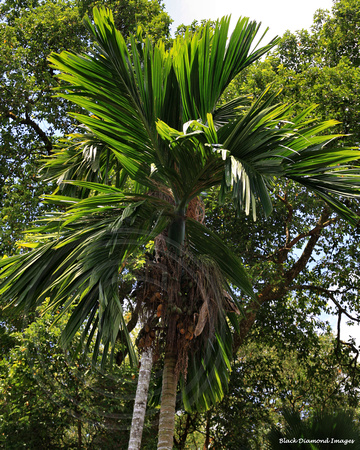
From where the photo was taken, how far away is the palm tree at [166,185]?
3.59m

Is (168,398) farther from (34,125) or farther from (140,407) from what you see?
(34,125)

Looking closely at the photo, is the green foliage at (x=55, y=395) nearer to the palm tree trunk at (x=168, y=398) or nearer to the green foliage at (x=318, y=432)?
the green foliage at (x=318, y=432)

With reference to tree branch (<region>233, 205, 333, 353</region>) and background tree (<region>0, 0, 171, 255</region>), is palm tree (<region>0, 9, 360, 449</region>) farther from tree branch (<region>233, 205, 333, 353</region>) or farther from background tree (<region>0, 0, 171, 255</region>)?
background tree (<region>0, 0, 171, 255</region>)

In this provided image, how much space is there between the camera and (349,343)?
978cm

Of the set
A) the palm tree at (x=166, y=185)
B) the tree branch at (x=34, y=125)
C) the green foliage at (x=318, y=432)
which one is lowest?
the green foliage at (x=318, y=432)

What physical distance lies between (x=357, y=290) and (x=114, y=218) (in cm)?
732

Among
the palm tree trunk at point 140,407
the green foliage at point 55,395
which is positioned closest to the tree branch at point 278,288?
the green foliage at point 55,395

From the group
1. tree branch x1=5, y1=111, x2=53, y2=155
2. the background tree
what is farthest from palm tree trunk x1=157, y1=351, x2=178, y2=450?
tree branch x1=5, y1=111, x2=53, y2=155

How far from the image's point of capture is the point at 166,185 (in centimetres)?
437

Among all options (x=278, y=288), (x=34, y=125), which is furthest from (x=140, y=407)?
(x=34, y=125)

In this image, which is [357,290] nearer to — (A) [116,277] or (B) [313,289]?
(B) [313,289]

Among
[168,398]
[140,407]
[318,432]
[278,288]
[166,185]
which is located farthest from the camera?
[278,288]

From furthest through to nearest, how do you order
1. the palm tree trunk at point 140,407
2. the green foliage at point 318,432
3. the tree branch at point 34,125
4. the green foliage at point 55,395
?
1. the tree branch at point 34,125
2. the green foliage at point 55,395
3. the palm tree trunk at point 140,407
4. the green foliage at point 318,432

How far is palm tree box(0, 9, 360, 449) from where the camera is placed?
3.59 m
